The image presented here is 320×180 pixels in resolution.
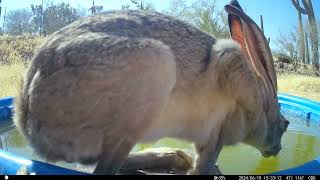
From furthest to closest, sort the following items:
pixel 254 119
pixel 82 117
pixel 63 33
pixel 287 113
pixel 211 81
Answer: pixel 287 113
pixel 254 119
pixel 211 81
pixel 63 33
pixel 82 117

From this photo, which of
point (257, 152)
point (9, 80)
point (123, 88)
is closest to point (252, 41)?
point (257, 152)

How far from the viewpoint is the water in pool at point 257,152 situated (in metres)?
4.03

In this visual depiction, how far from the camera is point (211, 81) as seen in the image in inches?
140

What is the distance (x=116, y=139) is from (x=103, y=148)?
114 millimetres

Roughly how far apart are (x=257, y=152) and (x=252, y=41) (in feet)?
4.68

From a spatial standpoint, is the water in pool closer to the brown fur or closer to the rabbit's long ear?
the brown fur

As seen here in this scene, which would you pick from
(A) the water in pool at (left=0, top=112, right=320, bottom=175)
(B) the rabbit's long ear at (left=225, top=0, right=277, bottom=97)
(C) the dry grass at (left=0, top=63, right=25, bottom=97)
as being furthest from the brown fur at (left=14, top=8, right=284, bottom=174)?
(C) the dry grass at (left=0, top=63, right=25, bottom=97)

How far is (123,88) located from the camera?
2.76 metres

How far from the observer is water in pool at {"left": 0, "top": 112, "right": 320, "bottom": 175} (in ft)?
13.2

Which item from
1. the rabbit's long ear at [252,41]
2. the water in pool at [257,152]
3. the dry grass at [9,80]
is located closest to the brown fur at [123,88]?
the rabbit's long ear at [252,41]

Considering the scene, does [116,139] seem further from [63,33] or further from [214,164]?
[214,164]

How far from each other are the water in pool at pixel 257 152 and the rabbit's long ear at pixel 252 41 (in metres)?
0.79

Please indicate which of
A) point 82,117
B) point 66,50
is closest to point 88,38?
point 66,50

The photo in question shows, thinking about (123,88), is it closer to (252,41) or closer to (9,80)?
(252,41)
